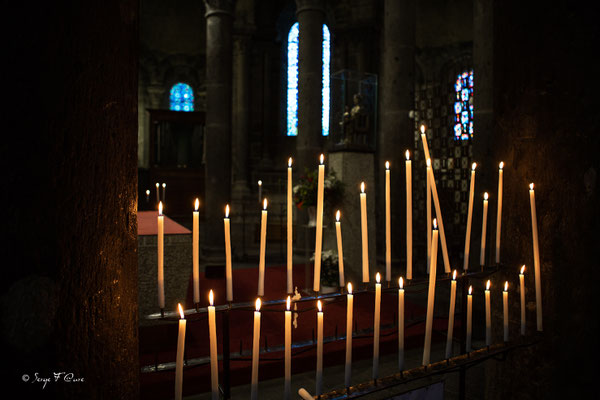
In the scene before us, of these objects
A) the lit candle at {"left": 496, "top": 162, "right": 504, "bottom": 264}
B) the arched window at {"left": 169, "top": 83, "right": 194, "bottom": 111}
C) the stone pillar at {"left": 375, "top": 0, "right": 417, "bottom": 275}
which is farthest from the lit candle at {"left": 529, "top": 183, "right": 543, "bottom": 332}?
the arched window at {"left": 169, "top": 83, "right": 194, "bottom": 111}

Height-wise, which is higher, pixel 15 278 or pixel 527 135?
pixel 527 135

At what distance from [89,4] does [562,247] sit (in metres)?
2.19

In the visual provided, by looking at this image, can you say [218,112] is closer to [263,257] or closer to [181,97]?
[263,257]

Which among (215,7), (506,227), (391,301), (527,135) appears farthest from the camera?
(215,7)

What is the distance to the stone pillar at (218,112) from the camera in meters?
8.91

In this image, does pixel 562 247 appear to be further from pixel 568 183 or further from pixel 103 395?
pixel 103 395

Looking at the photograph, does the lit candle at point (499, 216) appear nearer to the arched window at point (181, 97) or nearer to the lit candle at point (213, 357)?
the lit candle at point (213, 357)

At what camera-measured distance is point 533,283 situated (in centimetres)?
206

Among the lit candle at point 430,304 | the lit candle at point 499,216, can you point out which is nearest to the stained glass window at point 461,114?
the lit candle at point 499,216

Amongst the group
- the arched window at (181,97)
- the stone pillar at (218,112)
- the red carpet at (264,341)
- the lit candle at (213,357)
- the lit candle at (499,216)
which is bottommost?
the red carpet at (264,341)

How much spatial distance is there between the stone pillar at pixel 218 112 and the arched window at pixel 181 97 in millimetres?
8033

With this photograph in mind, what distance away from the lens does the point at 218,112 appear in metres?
8.99

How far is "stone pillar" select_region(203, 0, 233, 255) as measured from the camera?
8.91 meters

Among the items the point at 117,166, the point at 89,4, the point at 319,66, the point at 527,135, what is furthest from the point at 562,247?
the point at 319,66
